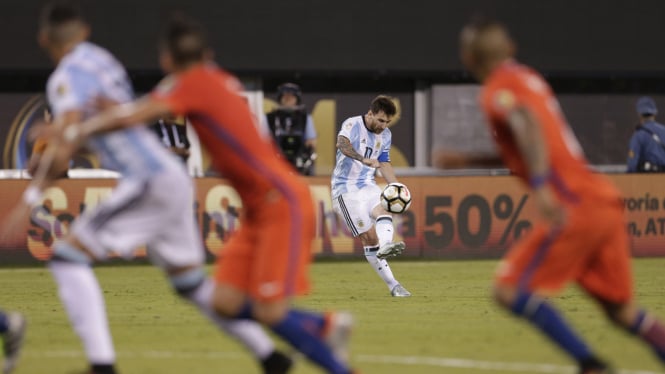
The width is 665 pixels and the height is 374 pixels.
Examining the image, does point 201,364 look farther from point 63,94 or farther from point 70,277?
point 63,94

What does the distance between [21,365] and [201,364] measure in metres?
1.27

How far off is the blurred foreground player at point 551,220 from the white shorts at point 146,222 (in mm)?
1863

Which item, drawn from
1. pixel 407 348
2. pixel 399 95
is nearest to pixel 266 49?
pixel 399 95

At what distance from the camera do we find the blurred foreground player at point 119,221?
769 centimetres

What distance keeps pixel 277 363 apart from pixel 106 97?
1920 millimetres

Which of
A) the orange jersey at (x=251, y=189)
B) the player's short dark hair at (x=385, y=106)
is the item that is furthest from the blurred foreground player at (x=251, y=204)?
the player's short dark hair at (x=385, y=106)

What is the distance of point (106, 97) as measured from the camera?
797cm

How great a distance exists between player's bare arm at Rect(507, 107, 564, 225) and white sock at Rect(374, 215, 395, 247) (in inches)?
294

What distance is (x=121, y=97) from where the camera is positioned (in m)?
8.05

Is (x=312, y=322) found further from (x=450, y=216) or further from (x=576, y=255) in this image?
(x=450, y=216)

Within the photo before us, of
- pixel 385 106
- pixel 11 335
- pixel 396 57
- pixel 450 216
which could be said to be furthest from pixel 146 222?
pixel 396 57

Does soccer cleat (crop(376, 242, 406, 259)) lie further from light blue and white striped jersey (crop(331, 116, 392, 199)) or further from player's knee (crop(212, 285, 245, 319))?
player's knee (crop(212, 285, 245, 319))

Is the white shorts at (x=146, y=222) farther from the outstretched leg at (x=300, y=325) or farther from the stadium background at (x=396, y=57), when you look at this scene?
the stadium background at (x=396, y=57)

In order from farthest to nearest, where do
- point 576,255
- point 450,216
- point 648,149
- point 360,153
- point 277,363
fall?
point 648,149 < point 450,216 < point 360,153 < point 277,363 < point 576,255
